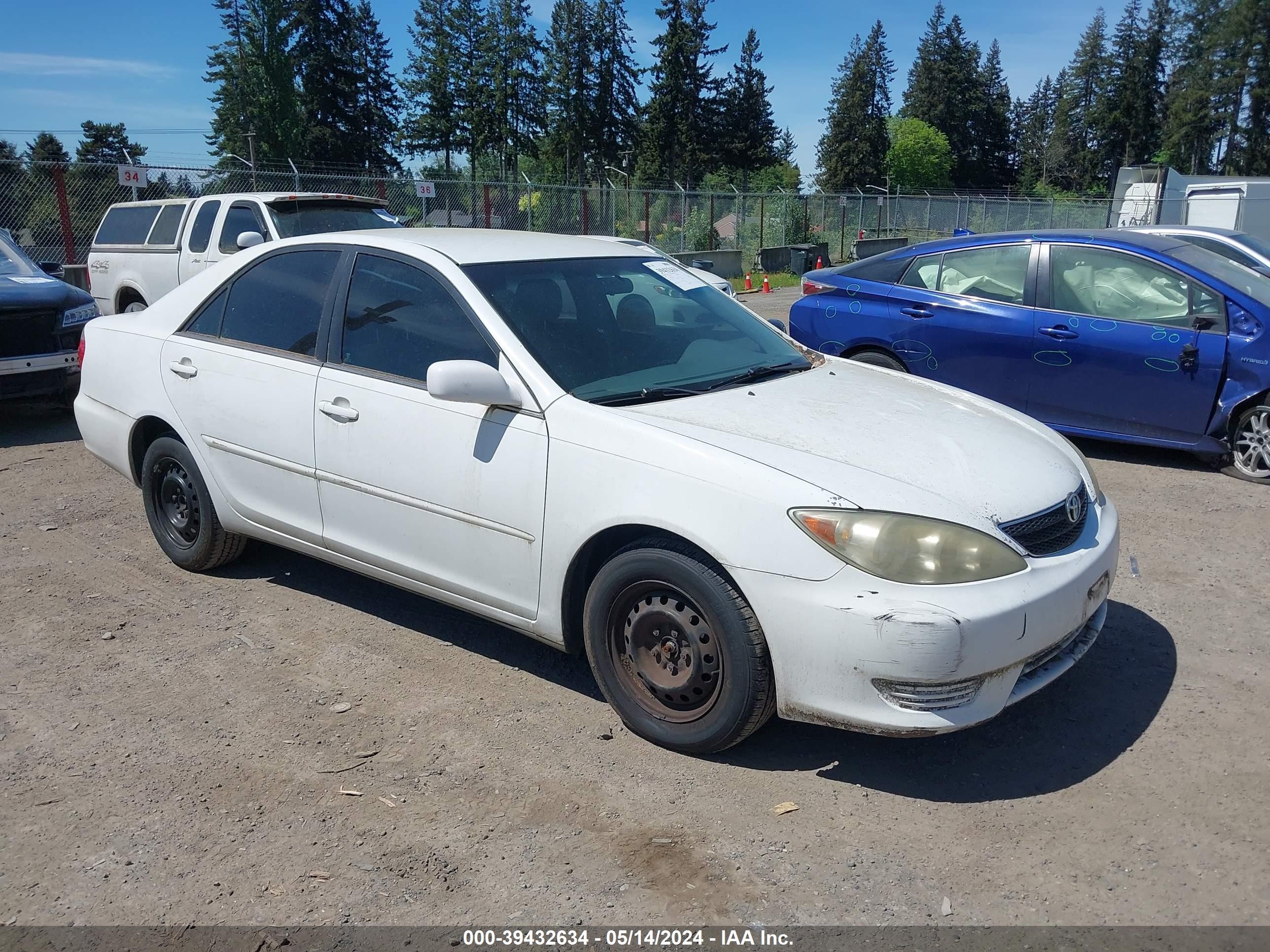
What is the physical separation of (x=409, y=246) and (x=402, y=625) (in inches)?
66.0

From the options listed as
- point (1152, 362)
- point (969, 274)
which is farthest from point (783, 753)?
point (969, 274)

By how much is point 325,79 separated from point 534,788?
79189 mm

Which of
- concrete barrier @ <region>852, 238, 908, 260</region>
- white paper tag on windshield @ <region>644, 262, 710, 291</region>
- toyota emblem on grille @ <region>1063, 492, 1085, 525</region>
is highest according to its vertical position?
white paper tag on windshield @ <region>644, 262, 710, 291</region>

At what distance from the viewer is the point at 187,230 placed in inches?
442

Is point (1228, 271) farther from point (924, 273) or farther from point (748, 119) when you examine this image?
point (748, 119)

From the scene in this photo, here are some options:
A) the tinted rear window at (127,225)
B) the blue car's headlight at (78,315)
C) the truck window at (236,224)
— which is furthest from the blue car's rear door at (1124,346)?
the tinted rear window at (127,225)

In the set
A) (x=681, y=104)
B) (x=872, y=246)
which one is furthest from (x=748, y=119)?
(x=872, y=246)

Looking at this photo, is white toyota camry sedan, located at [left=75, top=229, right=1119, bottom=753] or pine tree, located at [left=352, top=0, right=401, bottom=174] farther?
pine tree, located at [left=352, top=0, right=401, bottom=174]

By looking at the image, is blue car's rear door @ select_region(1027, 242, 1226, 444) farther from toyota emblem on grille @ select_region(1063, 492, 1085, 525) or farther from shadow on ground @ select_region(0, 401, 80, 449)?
shadow on ground @ select_region(0, 401, 80, 449)

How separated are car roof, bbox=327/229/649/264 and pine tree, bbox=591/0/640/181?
269 feet

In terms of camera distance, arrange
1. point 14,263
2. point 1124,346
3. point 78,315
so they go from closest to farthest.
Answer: point 1124,346
point 78,315
point 14,263

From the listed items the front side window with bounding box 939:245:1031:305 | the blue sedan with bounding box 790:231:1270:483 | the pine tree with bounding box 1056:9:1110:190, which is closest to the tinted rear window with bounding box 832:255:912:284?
the blue sedan with bounding box 790:231:1270:483

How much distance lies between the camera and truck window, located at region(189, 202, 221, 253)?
11.1m

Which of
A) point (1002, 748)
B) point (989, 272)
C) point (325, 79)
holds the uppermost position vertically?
point (325, 79)
